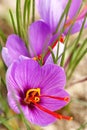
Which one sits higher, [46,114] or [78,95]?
[46,114]

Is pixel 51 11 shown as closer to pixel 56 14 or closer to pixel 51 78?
pixel 56 14

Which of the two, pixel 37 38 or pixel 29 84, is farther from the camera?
pixel 37 38

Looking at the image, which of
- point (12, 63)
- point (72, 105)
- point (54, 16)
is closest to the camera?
point (12, 63)

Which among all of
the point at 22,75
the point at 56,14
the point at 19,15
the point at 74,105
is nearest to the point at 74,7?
the point at 56,14

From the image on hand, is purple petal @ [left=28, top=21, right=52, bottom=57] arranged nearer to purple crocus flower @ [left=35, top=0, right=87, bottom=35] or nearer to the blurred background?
purple crocus flower @ [left=35, top=0, right=87, bottom=35]

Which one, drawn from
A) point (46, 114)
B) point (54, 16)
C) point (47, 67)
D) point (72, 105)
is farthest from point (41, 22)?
point (72, 105)

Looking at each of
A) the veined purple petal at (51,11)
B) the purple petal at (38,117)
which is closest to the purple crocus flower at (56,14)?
the veined purple petal at (51,11)

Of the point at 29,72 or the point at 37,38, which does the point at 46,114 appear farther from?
the point at 37,38
